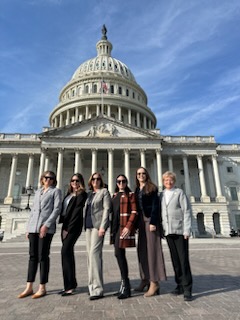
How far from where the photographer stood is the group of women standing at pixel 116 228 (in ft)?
16.3

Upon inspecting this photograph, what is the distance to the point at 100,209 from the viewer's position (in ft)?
17.3

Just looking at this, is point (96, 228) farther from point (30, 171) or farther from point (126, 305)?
point (30, 171)

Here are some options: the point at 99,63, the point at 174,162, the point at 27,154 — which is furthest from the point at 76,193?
the point at 99,63

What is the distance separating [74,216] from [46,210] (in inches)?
26.1

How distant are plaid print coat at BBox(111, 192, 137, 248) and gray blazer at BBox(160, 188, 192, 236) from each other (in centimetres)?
72

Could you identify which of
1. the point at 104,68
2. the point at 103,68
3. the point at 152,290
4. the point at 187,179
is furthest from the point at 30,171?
the point at 104,68

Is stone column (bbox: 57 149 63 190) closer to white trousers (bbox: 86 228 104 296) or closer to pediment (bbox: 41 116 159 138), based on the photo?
pediment (bbox: 41 116 159 138)

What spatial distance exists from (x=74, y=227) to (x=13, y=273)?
4070 mm

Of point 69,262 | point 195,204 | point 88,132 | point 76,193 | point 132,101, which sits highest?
point 132,101

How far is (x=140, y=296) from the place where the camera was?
4840 mm

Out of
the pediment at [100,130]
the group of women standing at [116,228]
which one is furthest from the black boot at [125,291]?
the pediment at [100,130]

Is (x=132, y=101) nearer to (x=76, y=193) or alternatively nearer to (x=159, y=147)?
(x=159, y=147)

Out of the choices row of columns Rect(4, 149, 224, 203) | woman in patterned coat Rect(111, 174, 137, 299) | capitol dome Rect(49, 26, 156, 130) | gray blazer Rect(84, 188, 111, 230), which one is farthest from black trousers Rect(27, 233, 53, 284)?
capitol dome Rect(49, 26, 156, 130)

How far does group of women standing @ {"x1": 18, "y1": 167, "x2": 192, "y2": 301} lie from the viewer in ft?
16.3
